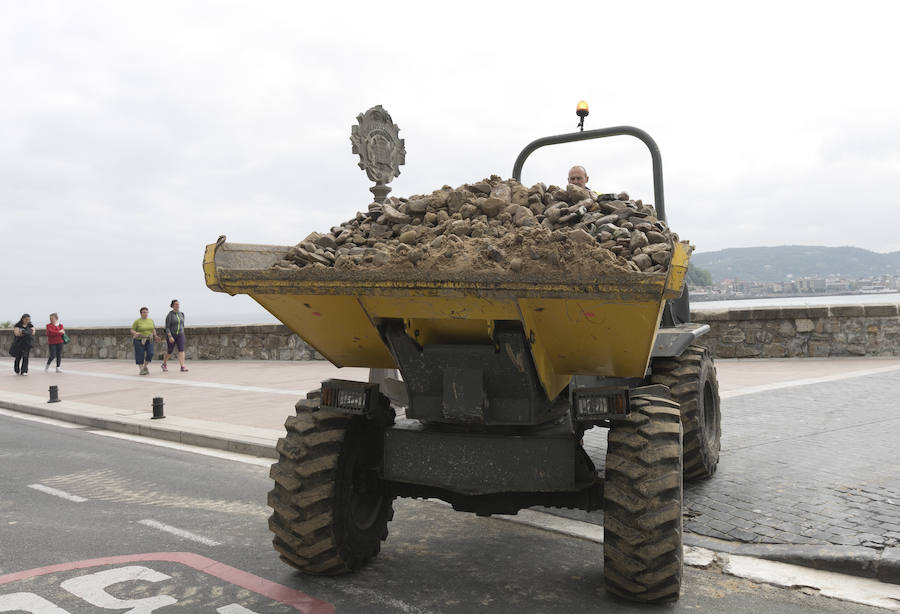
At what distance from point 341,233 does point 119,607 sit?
217 cm

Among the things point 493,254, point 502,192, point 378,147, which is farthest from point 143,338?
point 493,254

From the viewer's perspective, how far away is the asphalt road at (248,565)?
3.51 m

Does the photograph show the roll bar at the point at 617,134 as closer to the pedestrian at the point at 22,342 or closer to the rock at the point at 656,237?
the rock at the point at 656,237

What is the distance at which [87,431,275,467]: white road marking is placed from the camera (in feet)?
23.9

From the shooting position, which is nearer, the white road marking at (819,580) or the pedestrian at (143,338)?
the white road marking at (819,580)

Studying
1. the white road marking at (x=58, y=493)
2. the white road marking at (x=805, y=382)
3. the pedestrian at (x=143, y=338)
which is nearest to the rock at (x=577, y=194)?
the white road marking at (x=58, y=493)

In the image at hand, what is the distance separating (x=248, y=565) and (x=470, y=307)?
2192mm

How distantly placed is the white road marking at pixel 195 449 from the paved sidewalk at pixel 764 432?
0.11 meters

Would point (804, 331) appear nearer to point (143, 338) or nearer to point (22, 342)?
point (143, 338)

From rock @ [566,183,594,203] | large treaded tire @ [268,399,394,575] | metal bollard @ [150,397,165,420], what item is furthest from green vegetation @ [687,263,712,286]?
metal bollard @ [150,397,165,420]

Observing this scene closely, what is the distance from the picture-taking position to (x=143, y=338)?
57.8ft

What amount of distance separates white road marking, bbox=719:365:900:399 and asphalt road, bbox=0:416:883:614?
6028mm

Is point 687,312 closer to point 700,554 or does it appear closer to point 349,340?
point 700,554

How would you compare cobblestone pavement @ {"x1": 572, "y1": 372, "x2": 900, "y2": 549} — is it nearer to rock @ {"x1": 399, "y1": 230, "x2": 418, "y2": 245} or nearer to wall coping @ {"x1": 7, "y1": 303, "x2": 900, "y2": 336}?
rock @ {"x1": 399, "y1": 230, "x2": 418, "y2": 245}
